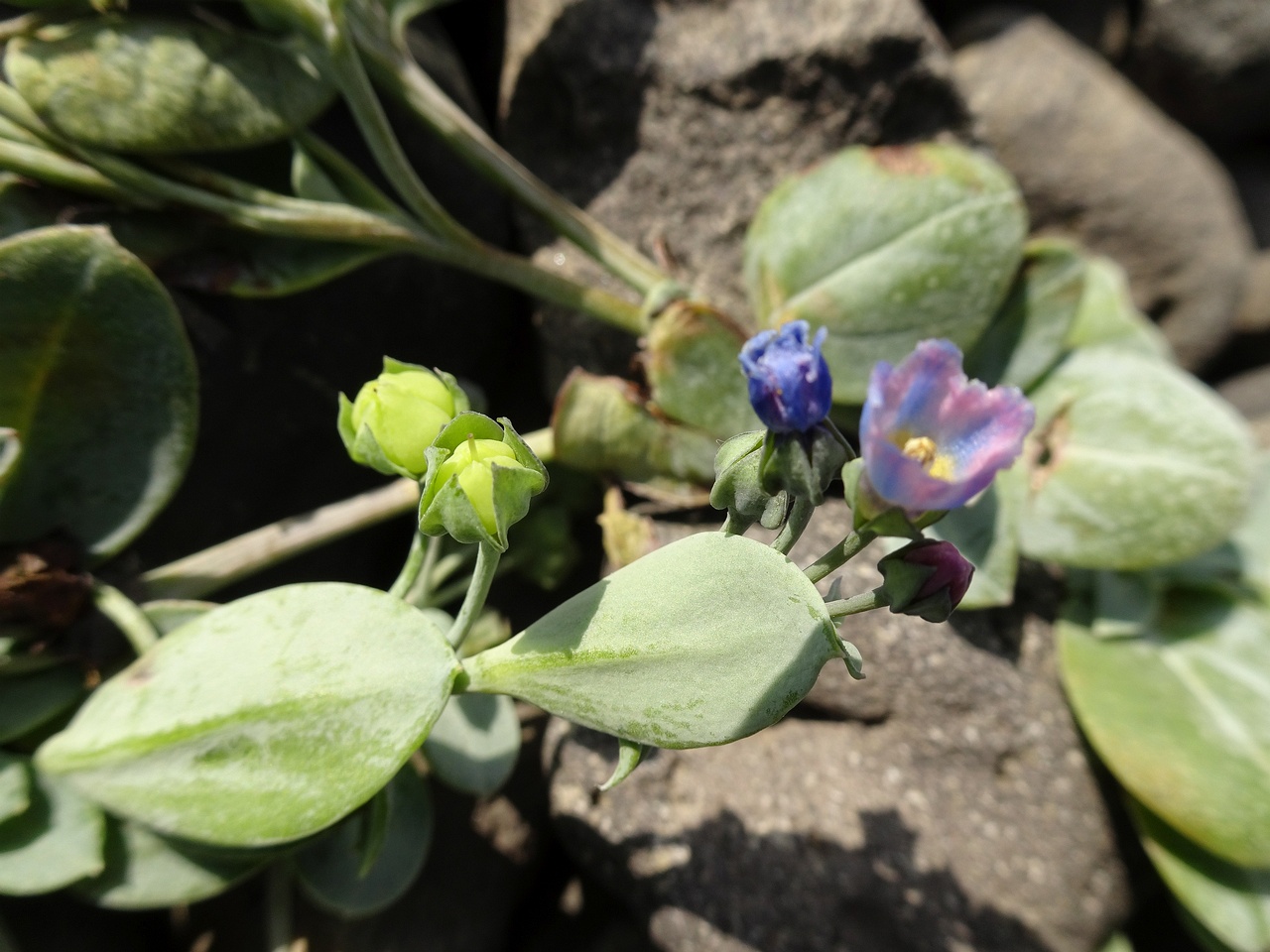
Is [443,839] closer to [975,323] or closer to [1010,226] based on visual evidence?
[975,323]

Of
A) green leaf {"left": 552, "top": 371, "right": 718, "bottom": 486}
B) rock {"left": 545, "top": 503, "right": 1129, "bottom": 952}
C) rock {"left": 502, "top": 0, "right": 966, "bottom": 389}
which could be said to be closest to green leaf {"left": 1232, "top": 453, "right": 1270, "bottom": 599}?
rock {"left": 545, "top": 503, "right": 1129, "bottom": 952}

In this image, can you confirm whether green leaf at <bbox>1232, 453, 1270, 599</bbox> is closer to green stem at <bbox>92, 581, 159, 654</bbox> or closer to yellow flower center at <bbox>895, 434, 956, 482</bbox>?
yellow flower center at <bbox>895, 434, 956, 482</bbox>

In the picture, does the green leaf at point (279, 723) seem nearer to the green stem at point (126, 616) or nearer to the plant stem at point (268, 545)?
the green stem at point (126, 616)

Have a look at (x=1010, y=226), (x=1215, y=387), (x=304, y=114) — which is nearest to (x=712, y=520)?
(x=1010, y=226)

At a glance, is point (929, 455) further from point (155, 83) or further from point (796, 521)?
point (155, 83)

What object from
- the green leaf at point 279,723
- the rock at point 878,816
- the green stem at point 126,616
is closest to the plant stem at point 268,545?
the green stem at point 126,616
